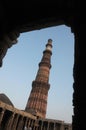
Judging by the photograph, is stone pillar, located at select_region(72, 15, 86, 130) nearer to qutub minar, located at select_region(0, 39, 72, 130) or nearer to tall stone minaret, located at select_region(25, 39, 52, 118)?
qutub minar, located at select_region(0, 39, 72, 130)

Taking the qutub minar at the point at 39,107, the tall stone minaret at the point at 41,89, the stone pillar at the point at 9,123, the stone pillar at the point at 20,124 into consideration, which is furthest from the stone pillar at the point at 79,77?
the tall stone minaret at the point at 41,89

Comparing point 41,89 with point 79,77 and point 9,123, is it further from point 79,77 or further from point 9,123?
point 79,77

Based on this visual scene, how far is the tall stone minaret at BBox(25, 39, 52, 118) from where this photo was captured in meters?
27.0

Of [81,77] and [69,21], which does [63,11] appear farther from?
[81,77]

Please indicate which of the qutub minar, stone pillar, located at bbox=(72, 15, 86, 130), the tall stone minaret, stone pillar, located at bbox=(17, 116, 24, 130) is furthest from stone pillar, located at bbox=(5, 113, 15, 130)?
stone pillar, located at bbox=(72, 15, 86, 130)

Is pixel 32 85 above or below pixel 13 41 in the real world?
above

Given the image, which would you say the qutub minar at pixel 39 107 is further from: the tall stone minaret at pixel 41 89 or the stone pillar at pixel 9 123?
the stone pillar at pixel 9 123

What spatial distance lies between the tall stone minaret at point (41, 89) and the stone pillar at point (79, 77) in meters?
24.8

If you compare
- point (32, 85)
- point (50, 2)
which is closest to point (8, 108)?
point (50, 2)

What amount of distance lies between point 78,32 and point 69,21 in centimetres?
42

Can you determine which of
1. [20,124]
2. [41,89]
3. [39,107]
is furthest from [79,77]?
[41,89]

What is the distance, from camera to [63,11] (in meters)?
2.79

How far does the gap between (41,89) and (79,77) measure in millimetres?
26695

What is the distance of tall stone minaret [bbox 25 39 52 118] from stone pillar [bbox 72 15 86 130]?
24.8 meters
